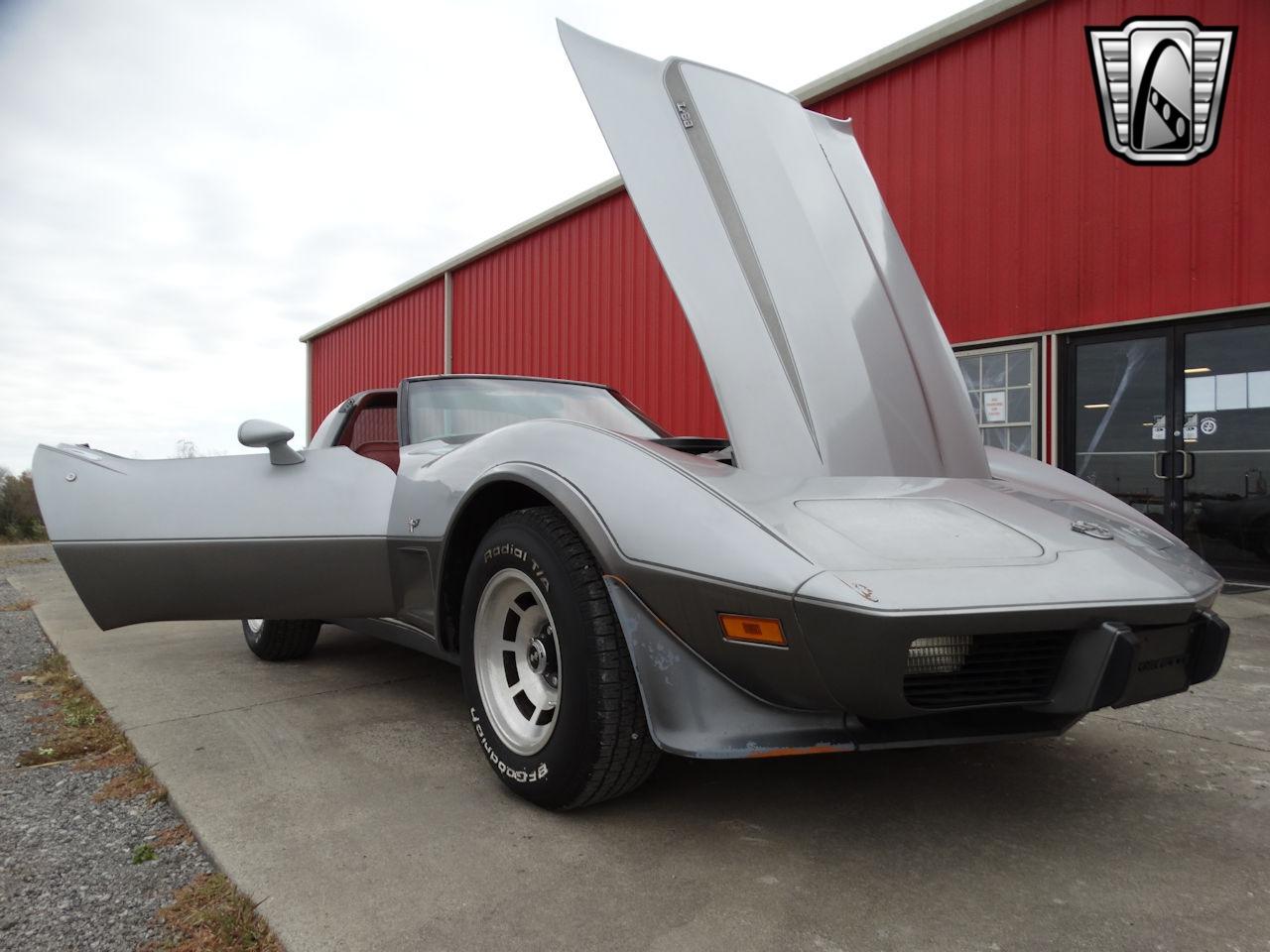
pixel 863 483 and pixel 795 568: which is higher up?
pixel 863 483

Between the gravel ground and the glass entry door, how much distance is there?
6229 millimetres

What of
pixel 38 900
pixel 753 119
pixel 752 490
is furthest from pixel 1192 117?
pixel 38 900

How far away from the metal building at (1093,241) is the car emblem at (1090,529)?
→ 180 inches

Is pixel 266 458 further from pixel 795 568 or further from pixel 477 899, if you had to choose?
pixel 795 568

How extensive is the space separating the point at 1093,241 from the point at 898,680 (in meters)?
5.59

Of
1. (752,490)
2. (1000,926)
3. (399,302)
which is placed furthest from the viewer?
(399,302)

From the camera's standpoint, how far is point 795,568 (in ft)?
5.07

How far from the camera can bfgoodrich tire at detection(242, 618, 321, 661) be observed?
3.60 meters

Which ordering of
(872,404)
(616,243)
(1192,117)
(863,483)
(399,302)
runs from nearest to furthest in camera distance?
1. (863,483)
2. (872,404)
3. (1192,117)
4. (616,243)
5. (399,302)

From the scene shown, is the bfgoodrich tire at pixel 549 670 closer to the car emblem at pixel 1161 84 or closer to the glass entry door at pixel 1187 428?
the glass entry door at pixel 1187 428

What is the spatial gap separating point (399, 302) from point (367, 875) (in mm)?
13665

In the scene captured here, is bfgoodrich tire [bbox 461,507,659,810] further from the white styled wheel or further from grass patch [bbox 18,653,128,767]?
grass patch [bbox 18,653,128,767]

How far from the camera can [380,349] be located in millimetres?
14891

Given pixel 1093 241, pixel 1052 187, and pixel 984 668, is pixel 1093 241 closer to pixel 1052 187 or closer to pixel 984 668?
pixel 1052 187
